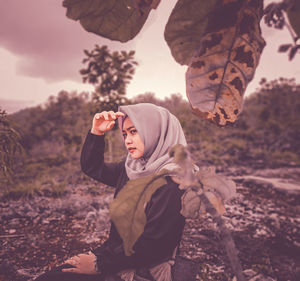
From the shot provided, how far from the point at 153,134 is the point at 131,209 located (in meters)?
0.90

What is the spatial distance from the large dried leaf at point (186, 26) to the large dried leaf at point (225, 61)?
4 cm

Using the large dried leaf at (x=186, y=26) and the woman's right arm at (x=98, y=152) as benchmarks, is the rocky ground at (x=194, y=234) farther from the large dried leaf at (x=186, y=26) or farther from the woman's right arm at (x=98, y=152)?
the large dried leaf at (x=186, y=26)

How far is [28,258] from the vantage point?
2.26 m

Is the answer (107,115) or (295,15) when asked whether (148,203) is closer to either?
(107,115)

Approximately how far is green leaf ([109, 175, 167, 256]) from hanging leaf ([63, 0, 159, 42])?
24 cm

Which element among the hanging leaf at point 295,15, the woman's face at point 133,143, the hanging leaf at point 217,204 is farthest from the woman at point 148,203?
the hanging leaf at point 295,15

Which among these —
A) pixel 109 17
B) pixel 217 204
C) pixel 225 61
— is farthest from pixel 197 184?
pixel 109 17

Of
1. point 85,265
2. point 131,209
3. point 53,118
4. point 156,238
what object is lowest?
point 85,265

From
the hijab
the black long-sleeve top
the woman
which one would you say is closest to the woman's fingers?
the woman

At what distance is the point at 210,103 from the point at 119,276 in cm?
117

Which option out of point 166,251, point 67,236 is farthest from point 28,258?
point 166,251

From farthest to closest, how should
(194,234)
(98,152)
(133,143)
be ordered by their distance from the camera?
(194,234) < (98,152) < (133,143)

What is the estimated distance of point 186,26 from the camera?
325mm

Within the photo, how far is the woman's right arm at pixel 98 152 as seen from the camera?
122cm
